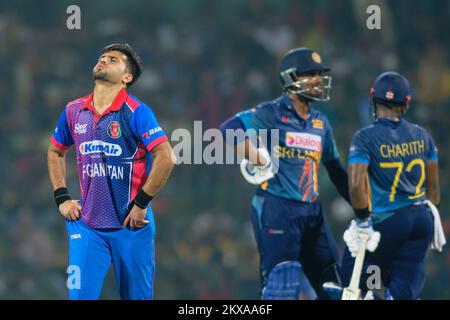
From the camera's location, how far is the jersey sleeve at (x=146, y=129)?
573 cm

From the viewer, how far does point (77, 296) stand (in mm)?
5734

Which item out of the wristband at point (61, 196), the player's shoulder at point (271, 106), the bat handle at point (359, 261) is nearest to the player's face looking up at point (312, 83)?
the player's shoulder at point (271, 106)

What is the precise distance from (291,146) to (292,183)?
0.30 m

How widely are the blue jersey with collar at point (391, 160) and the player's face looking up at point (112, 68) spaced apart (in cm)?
202

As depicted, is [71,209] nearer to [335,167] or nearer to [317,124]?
[317,124]

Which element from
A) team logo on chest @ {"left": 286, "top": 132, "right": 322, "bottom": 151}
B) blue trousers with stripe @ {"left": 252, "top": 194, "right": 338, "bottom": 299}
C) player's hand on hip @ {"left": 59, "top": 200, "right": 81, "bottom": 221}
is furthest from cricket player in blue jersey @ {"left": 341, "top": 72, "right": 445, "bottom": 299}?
player's hand on hip @ {"left": 59, "top": 200, "right": 81, "bottom": 221}

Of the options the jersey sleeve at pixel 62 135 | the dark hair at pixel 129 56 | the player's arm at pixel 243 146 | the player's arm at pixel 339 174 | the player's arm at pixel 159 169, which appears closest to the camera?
the player's arm at pixel 159 169

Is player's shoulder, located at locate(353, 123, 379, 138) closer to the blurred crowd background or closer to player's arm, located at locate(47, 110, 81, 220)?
player's arm, located at locate(47, 110, 81, 220)

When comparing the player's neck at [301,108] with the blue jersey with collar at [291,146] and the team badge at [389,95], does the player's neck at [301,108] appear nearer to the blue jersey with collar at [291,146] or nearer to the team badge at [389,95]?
the blue jersey with collar at [291,146]

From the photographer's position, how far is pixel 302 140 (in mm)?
7195

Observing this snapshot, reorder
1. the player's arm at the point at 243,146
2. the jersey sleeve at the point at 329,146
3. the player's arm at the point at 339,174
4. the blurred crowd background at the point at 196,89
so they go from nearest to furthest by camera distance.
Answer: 1. the player's arm at the point at 243,146
2. the jersey sleeve at the point at 329,146
3. the player's arm at the point at 339,174
4. the blurred crowd background at the point at 196,89

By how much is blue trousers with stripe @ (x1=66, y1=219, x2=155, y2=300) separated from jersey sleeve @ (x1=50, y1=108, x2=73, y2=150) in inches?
23.3

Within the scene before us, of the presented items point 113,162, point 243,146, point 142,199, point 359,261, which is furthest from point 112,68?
point 359,261
